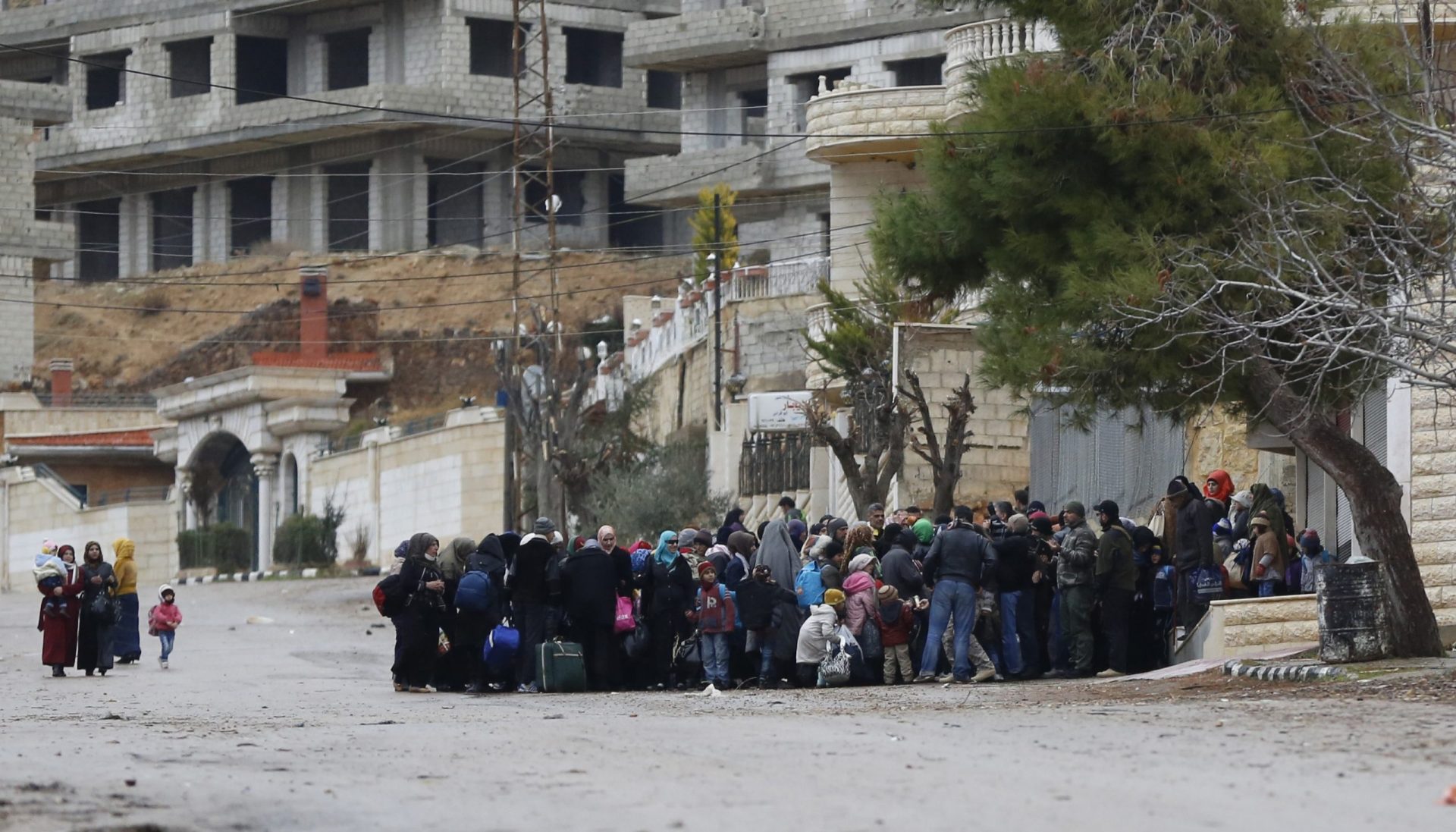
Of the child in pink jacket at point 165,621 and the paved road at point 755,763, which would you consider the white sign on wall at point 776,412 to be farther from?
the paved road at point 755,763

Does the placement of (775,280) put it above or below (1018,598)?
above

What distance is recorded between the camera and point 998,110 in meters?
18.7

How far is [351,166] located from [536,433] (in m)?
42.0

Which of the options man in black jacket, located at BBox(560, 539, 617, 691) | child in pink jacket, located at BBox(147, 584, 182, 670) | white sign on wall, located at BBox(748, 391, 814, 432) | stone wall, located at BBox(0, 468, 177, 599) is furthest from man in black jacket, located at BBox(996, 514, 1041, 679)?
stone wall, located at BBox(0, 468, 177, 599)

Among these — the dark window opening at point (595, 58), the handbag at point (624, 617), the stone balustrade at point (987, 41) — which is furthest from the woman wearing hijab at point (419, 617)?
the dark window opening at point (595, 58)

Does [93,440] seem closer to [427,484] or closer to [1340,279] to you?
[427,484]

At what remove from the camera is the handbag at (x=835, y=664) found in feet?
64.9

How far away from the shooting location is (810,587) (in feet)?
66.8

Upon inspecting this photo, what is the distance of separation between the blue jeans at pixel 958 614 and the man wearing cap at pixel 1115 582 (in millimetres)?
1072

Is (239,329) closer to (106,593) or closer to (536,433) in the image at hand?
(536,433)

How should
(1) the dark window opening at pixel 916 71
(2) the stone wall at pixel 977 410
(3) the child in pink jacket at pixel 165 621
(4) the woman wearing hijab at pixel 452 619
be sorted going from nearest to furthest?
(4) the woman wearing hijab at pixel 452 619 < (3) the child in pink jacket at pixel 165 621 < (2) the stone wall at pixel 977 410 < (1) the dark window opening at pixel 916 71

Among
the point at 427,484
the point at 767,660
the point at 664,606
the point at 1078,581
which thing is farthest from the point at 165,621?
the point at 427,484

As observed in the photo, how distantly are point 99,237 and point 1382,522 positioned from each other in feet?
255

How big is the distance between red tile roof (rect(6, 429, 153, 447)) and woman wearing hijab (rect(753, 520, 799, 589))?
50.0 metres
